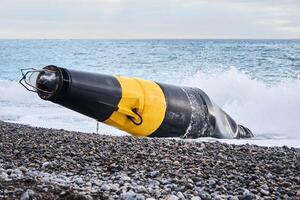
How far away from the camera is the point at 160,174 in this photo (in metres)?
5.06

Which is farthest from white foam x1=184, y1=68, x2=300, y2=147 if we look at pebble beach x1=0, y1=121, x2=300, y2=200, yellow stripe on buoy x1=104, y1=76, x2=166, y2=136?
pebble beach x1=0, y1=121, x2=300, y2=200

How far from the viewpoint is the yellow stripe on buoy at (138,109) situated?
7664 millimetres

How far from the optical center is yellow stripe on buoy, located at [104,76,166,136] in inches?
302

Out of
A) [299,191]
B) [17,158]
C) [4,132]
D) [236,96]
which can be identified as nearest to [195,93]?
[4,132]

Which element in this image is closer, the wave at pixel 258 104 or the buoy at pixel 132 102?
the buoy at pixel 132 102

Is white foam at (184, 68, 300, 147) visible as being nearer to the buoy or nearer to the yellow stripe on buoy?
the buoy

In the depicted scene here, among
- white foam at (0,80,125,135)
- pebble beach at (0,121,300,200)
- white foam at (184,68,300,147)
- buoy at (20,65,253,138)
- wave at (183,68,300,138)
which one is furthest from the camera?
wave at (183,68,300,138)

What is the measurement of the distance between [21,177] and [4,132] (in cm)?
323

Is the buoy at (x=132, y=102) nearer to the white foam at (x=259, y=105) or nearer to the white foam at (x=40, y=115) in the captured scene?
the white foam at (x=259, y=105)

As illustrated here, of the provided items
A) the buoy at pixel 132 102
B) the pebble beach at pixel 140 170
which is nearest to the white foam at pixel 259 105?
the buoy at pixel 132 102

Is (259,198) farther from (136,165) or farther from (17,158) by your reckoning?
(17,158)

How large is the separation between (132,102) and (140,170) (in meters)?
2.57

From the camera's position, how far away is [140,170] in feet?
17.1

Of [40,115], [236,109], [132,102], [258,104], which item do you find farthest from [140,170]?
[258,104]
